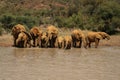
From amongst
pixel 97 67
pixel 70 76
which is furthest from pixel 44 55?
pixel 70 76

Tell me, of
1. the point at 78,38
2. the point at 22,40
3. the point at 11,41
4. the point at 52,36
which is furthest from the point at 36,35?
the point at 78,38

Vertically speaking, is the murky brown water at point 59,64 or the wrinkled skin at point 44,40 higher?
the wrinkled skin at point 44,40

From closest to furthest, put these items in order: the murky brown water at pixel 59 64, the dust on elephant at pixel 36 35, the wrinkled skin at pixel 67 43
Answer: the murky brown water at pixel 59 64
the wrinkled skin at pixel 67 43
the dust on elephant at pixel 36 35

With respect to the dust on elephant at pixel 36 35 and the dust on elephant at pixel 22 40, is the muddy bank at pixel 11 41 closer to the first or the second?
the dust on elephant at pixel 22 40

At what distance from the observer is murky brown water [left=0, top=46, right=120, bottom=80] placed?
44.8 ft

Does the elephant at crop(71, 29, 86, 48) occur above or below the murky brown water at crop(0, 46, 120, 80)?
above

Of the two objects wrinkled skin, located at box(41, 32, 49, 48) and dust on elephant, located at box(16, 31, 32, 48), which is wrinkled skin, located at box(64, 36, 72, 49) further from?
dust on elephant, located at box(16, 31, 32, 48)

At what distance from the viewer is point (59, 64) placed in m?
16.2

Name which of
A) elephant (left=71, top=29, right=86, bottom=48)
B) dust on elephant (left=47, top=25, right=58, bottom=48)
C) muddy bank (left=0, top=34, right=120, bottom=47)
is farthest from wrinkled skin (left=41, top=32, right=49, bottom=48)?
muddy bank (left=0, top=34, right=120, bottom=47)

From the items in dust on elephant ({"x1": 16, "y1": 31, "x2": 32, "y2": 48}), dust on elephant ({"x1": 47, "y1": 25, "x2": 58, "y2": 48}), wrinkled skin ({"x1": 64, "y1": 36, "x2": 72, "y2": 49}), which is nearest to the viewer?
dust on elephant ({"x1": 16, "y1": 31, "x2": 32, "y2": 48})

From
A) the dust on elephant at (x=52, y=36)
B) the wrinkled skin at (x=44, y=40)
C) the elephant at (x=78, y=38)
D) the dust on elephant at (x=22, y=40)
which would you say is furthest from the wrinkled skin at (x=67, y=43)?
the dust on elephant at (x=22, y=40)

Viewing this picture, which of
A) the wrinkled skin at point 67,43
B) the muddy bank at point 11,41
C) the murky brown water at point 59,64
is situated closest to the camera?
the murky brown water at point 59,64

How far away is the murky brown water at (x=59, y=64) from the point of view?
44.8 ft

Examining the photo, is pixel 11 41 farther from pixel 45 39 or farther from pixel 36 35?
pixel 45 39
